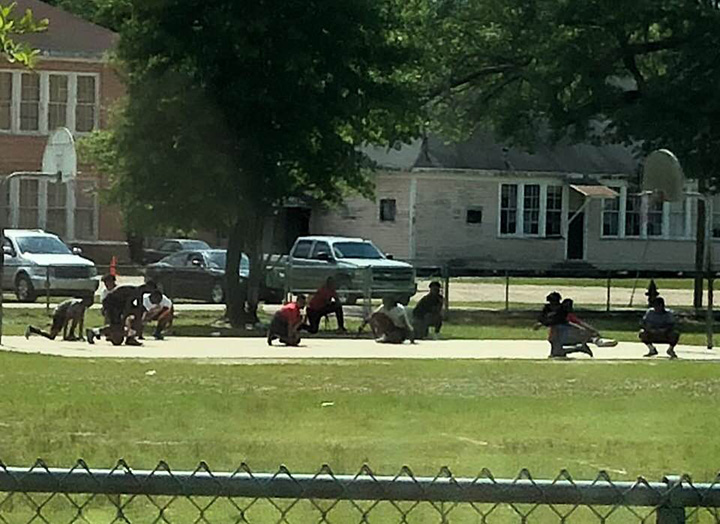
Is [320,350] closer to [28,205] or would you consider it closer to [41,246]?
→ [41,246]

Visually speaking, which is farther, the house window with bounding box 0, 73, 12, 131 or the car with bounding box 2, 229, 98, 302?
the house window with bounding box 0, 73, 12, 131

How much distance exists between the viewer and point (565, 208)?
59.9 meters

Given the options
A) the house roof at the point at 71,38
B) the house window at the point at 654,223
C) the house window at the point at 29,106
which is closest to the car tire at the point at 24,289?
the house window at the point at 29,106

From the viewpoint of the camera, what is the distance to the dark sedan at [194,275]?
41094 mm

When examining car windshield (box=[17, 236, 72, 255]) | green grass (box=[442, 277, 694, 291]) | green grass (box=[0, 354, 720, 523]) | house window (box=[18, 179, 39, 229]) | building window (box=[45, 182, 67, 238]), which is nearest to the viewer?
green grass (box=[0, 354, 720, 523])

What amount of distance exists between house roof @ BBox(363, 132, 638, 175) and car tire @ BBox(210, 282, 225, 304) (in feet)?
51.2

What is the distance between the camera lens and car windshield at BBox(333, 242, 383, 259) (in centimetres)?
4200

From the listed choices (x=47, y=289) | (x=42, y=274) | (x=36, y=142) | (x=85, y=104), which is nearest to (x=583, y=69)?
(x=47, y=289)

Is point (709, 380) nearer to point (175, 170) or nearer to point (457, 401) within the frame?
point (457, 401)

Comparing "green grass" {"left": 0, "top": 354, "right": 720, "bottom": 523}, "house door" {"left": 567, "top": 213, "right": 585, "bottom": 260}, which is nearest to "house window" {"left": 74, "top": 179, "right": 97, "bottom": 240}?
"house door" {"left": 567, "top": 213, "right": 585, "bottom": 260}

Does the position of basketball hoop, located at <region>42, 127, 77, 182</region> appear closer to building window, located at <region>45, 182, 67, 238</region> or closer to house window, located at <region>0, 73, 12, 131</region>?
house window, located at <region>0, 73, 12, 131</region>

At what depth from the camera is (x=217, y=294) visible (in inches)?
1624

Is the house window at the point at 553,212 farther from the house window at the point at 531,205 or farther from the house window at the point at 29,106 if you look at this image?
the house window at the point at 29,106

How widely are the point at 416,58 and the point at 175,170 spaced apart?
220 inches
